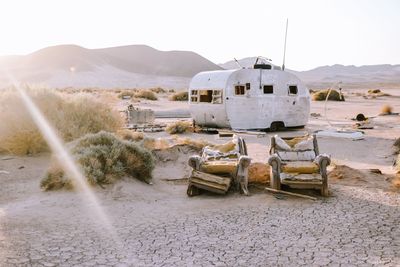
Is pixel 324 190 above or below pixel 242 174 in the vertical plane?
below

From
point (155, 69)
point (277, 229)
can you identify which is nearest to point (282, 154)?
point (277, 229)

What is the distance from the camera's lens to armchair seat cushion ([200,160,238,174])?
8.61 m

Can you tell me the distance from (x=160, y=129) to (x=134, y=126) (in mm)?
1061

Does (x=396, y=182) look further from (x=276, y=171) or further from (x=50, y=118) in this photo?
(x=50, y=118)

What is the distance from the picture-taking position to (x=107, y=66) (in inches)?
4215

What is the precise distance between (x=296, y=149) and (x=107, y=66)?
10169 cm

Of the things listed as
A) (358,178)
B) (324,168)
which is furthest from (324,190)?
(358,178)

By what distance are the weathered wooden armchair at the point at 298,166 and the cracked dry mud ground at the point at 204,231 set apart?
308mm

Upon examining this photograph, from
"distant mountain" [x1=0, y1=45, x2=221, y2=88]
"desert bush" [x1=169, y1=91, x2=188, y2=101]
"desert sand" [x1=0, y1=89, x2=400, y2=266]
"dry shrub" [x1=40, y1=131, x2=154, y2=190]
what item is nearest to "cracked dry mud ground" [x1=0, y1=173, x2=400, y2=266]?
"desert sand" [x1=0, y1=89, x2=400, y2=266]

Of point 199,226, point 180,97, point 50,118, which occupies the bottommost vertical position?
point 199,226

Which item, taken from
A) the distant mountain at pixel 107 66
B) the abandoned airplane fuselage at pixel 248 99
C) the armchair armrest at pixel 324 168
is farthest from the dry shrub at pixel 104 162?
the distant mountain at pixel 107 66

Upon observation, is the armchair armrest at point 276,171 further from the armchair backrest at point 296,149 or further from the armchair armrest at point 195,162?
the armchair armrest at point 195,162

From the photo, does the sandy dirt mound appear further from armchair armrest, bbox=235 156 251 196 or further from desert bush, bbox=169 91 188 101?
desert bush, bbox=169 91 188 101

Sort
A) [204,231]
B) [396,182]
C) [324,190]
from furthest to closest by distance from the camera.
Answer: [396,182] < [324,190] < [204,231]
